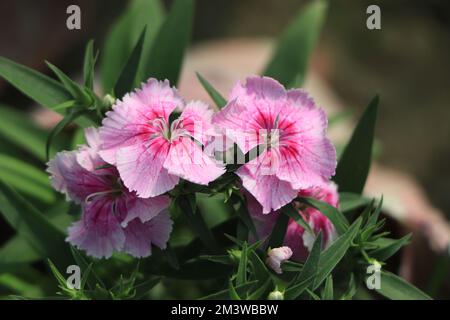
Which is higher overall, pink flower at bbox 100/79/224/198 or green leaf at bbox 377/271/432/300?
pink flower at bbox 100/79/224/198

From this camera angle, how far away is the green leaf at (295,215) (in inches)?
33.9

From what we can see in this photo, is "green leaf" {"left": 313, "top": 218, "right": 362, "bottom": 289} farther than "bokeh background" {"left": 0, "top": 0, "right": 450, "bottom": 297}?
No

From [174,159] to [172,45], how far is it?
449mm

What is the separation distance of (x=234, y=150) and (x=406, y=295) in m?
0.31

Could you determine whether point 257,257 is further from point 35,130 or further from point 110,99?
point 35,130

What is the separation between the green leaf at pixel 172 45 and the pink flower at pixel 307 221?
364 millimetres

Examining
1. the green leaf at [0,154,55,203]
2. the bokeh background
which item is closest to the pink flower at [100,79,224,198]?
the green leaf at [0,154,55,203]

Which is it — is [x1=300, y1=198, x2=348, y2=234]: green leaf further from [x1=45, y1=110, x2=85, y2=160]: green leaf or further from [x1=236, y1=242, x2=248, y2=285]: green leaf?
[x1=45, y1=110, x2=85, y2=160]: green leaf

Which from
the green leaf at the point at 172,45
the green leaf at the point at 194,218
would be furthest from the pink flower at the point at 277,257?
the green leaf at the point at 172,45

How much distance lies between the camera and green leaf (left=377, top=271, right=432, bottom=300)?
911mm

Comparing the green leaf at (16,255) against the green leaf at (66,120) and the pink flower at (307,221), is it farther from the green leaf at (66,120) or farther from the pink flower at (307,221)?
the pink flower at (307,221)

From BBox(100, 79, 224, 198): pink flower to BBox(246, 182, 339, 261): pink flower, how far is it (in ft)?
0.36

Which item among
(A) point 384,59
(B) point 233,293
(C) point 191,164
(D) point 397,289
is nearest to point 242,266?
(B) point 233,293

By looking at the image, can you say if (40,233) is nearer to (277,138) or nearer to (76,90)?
(76,90)
